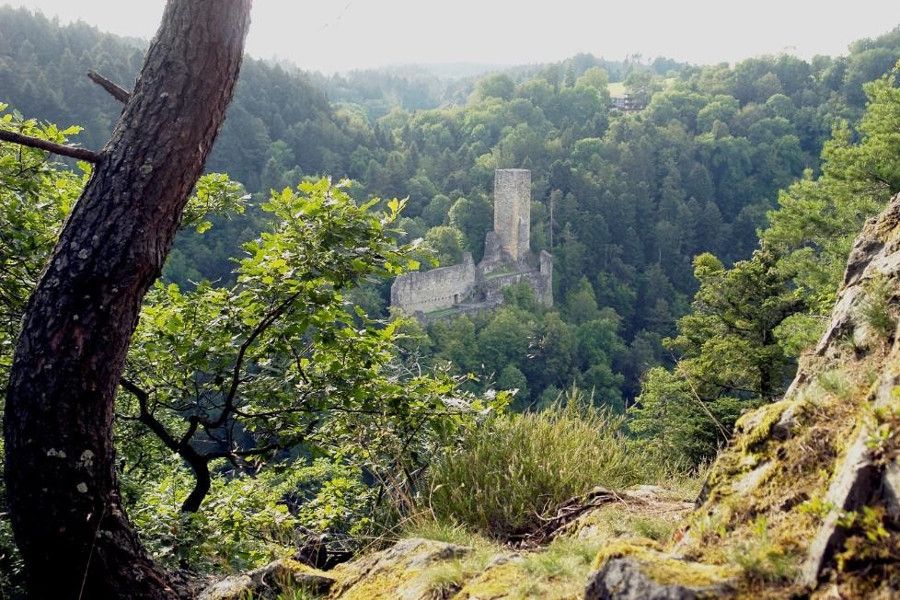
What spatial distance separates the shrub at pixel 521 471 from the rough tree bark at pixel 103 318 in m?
1.06

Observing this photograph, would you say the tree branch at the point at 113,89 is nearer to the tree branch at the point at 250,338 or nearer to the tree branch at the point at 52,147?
the tree branch at the point at 52,147

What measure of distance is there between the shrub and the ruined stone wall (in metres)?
25.4

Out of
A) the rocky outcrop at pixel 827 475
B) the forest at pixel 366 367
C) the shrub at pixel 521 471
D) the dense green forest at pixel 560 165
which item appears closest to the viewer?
the rocky outcrop at pixel 827 475

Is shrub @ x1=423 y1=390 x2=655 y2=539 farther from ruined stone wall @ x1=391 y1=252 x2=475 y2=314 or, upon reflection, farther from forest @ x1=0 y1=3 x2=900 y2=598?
ruined stone wall @ x1=391 y1=252 x2=475 y2=314

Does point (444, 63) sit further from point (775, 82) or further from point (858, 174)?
point (858, 174)

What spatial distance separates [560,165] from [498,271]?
532 inches

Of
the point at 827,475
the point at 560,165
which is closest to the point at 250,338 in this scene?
the point at 827,475

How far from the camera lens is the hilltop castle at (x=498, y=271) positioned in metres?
30.8

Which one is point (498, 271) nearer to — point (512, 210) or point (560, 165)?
point (512, 210)

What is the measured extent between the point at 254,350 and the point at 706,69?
2752 inches

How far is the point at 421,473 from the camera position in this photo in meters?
3.18

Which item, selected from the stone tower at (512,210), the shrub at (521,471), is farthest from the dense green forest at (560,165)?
the shrub at (521,471)

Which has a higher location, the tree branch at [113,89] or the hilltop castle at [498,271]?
the tree branch at [113,89]

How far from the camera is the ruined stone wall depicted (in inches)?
1159
